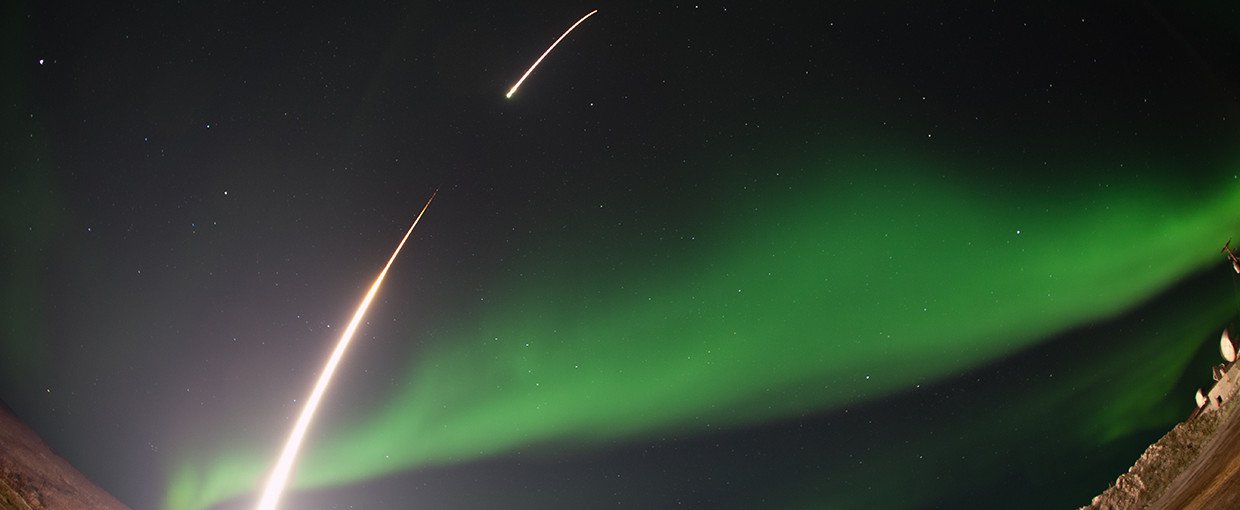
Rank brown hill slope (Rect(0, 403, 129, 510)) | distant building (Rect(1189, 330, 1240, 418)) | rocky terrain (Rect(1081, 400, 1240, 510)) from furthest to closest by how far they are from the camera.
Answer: brown hill slope (Rect(0, 403, 129, 510))
distant building (Rect(1189, 330, 1240, 418))
rocky terrain (Rect(1081, 400, 1240, 510))

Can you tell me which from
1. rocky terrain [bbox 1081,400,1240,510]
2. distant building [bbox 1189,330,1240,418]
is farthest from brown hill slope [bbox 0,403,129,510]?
distant building [bbox 1189,330,1240,418]

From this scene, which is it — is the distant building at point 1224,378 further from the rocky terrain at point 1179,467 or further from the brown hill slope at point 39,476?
the brown hill slope at point 39,476

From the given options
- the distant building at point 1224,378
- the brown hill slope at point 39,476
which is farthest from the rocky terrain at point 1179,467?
the brown hill slope at point 39,476

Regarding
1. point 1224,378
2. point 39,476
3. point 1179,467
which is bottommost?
point 1179,467

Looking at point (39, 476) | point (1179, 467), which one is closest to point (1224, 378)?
point (1179, 467)

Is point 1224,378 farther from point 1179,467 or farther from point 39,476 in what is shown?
point 39,476

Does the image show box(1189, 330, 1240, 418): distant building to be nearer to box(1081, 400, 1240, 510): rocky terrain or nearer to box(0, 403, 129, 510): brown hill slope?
box(1081, 400, 1240, 510): rocky terrain

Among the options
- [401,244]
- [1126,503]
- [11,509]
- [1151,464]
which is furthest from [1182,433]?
[11,509]

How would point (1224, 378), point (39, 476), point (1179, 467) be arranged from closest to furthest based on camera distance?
1. point (1179, 467)
2. point (1224, 378)
3. point (39, 476)
